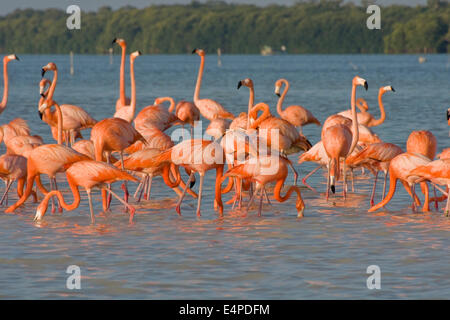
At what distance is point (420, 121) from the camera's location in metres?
20.8

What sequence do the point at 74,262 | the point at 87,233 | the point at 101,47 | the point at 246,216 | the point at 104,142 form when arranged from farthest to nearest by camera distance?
the point at 101,47
the point at 104,142
the point at 246,216
the point at 87,233
the point at 74,262

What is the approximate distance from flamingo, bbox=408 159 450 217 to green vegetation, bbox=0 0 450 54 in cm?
12006

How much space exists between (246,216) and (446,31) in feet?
377

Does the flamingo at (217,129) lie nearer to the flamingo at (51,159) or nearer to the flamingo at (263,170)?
the flamingo at (263,170)

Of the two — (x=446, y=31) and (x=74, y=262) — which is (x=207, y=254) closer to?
(x=74, y=262)

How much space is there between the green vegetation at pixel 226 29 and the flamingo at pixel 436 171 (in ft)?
394

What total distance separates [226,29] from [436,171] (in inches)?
5505

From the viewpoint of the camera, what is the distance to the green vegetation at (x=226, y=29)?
137 m

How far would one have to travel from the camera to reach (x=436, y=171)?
27.9 ft

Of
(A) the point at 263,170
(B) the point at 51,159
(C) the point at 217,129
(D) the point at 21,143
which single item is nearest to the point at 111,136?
(B) the point at 51,159

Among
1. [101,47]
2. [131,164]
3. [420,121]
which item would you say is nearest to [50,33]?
[101,47]

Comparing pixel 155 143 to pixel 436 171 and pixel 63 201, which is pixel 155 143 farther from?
pixel 436 171

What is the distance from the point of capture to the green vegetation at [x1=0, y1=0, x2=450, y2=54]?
137125mm
